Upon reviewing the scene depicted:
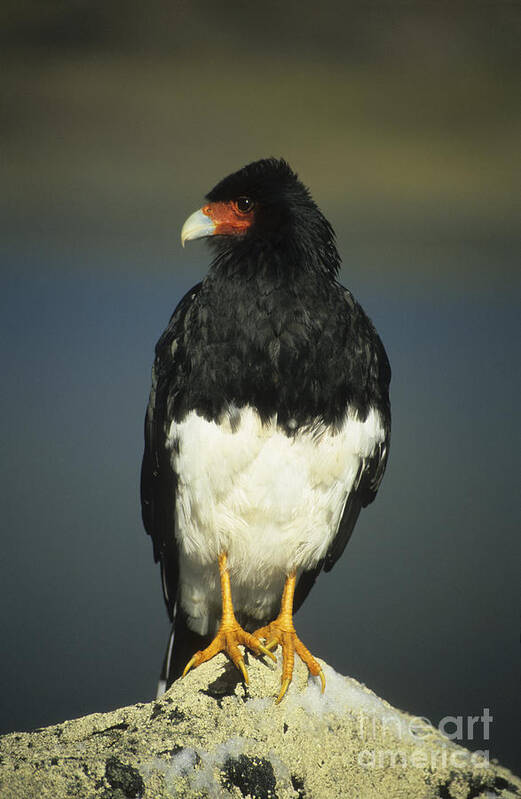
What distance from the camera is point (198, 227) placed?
2.44 meters

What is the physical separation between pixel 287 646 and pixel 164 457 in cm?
74

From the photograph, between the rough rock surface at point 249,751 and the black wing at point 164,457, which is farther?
the black wing at point 164,457

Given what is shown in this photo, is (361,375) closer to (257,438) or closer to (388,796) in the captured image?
(257,438)

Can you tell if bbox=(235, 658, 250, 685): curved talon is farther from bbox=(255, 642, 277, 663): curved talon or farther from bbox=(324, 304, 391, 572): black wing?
bbox=(324, 304, 391, 572): black wing

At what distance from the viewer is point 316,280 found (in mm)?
2355

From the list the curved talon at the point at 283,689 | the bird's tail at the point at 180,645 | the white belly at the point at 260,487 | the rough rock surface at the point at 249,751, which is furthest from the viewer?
the bird's tail at the point at 180,645

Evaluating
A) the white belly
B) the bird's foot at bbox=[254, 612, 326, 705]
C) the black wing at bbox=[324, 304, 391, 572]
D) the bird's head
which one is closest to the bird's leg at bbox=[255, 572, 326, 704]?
the bird's foot at bbox=[254, 612, 326, 705]

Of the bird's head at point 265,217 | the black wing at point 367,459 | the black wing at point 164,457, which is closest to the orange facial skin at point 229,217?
the bird's head at point 265,217

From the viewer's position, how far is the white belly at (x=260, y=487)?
7.59 feet

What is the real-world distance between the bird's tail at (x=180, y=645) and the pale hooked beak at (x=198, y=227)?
4.68 feet

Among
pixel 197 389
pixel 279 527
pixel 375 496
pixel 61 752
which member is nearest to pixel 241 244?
pixel 197 389

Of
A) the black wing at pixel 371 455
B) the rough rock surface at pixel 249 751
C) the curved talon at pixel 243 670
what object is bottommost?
the rough rock surface at pixel 249 751

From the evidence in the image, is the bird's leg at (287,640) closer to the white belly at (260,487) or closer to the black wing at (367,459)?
→ the white belly at (260,487)

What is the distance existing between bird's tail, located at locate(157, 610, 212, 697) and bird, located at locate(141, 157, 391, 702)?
395 millimetres
